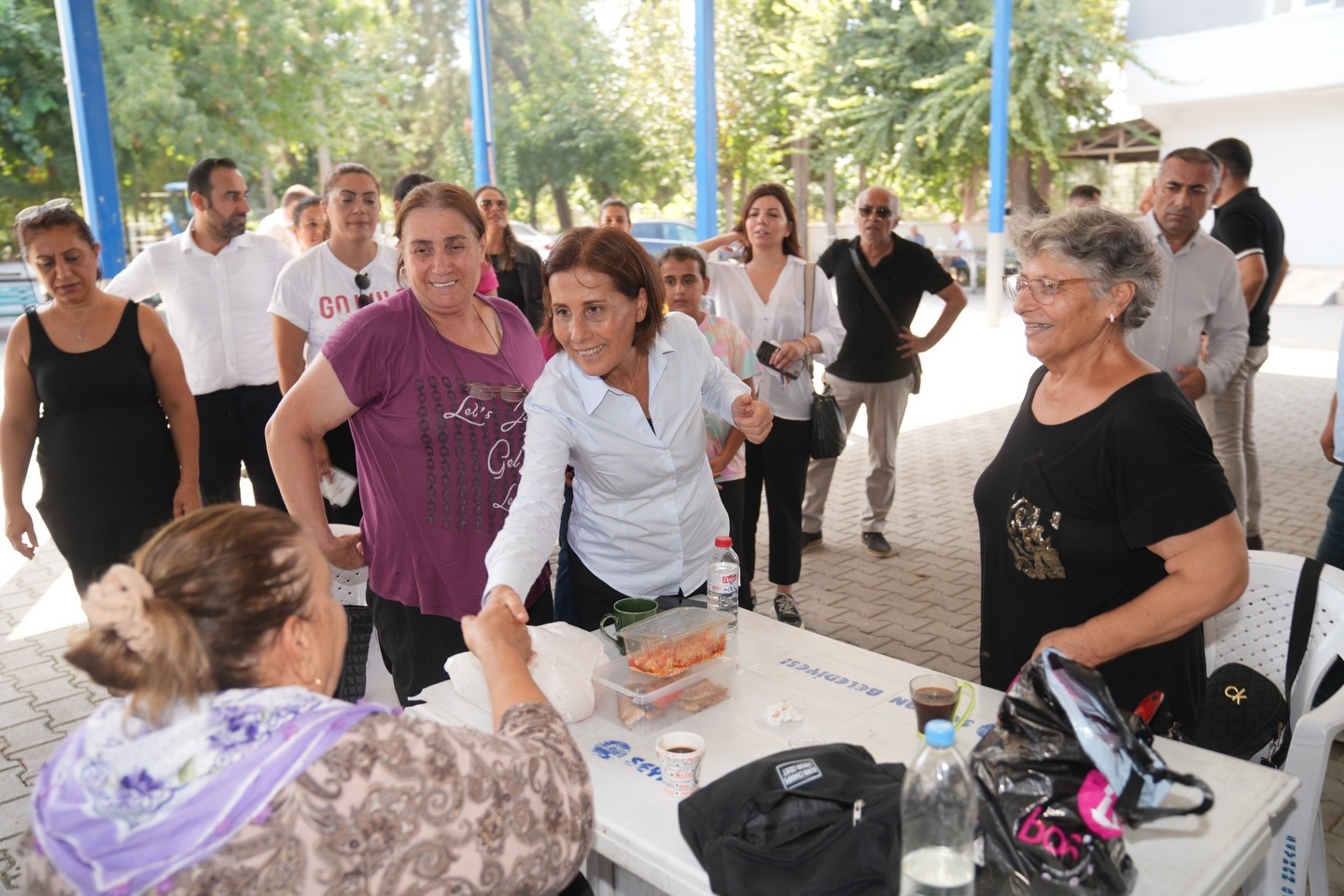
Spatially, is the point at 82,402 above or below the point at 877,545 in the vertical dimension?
above

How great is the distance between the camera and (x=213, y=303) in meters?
4.61

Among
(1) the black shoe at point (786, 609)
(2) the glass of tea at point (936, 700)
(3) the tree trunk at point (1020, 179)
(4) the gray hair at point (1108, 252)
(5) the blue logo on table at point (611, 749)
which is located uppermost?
(3) the tree trunk at point (1020, 179)

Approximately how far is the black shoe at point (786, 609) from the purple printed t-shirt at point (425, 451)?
216 centimetres

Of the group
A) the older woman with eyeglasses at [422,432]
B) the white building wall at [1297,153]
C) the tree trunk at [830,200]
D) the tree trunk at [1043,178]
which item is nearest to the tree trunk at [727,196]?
the tree trunk at [830,200]

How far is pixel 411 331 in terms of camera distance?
2617 mm

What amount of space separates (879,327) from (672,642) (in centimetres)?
368

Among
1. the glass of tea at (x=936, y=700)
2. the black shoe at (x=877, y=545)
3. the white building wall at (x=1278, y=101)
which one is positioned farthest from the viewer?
the white building wall at (x=1278, y=101)

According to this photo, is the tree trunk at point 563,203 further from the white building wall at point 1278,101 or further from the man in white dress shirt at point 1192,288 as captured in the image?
the man in white dress shirt at point 1192,288

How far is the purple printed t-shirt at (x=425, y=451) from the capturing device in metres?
2.57

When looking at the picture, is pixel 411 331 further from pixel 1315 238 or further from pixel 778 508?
pixel 1315 238

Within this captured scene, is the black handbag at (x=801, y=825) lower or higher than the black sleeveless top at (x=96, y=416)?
lower

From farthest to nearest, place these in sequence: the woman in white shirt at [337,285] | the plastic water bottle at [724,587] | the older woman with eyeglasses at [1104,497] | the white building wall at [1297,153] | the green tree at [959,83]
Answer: the white building wall at [1297,153] → the green tree at [959,83] → the woman in white shirt at [337,285] → the plastic water bottle at [724,587] → the older woman with eyeglasses at [1104,497]

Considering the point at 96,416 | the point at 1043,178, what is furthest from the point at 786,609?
the point at 1043,178

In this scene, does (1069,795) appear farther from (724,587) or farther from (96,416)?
(96,416)
